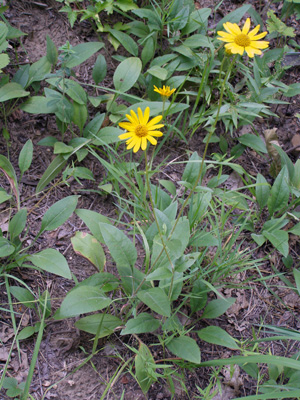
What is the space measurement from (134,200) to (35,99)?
932 mm

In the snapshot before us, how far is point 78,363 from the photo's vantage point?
5.89ft

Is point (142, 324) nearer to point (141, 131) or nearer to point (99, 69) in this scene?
point (141, 131)

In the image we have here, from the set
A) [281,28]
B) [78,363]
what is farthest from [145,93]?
[78,363]

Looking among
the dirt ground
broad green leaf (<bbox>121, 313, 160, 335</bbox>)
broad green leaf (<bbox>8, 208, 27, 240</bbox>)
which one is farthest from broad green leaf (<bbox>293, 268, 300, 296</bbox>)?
broad green leaf (<bbox>8, 208, 27, 240</bbox>)

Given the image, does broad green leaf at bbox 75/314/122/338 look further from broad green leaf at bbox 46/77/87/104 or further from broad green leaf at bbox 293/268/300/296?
broad green leaf at bbox 46/77/87/104

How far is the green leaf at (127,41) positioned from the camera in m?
2.69

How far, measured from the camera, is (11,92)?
2262 millimetres

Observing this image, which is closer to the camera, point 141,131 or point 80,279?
point 141,131

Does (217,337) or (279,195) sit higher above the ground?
(279,195)

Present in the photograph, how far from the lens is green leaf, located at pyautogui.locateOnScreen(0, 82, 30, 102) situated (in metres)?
2.23

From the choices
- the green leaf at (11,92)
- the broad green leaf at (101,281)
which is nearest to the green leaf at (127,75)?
the green leaf at (11,92)

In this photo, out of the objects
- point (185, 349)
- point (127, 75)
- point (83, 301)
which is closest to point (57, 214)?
point (83, 301)

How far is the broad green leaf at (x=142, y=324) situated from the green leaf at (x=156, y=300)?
13 cm

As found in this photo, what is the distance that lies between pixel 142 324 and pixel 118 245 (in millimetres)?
396
